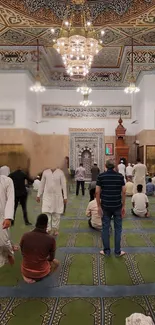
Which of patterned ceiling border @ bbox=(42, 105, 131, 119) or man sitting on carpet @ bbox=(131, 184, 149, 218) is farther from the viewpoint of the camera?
patterned ceiling border @ bbox=(42, 105, 131, 119)

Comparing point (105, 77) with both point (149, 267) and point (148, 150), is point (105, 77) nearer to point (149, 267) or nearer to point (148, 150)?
point (148, 150)

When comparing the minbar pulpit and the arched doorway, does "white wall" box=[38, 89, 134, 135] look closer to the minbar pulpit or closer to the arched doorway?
the minbar pulpit

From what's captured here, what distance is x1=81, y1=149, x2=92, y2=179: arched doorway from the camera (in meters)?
11.6

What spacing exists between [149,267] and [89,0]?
5802 mm

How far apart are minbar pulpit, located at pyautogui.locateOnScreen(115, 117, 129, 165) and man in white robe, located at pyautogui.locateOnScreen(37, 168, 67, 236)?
6.79 meters

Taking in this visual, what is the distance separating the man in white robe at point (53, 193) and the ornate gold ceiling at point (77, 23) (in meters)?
3.74

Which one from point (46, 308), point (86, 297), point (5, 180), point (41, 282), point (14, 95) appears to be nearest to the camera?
point (46, 308)

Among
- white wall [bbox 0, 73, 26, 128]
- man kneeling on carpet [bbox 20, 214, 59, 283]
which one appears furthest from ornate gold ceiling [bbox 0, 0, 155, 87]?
man kneeling on carpet [bbox 20, 214, 59, 283]

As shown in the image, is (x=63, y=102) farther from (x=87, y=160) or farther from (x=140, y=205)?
(x=140, y=205)

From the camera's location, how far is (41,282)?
7.84ft

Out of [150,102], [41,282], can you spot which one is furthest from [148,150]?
[41,282]

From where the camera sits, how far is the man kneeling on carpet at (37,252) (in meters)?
2.30

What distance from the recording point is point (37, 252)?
229 cm

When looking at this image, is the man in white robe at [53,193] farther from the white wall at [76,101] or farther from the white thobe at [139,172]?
the white wall at [76,101]
